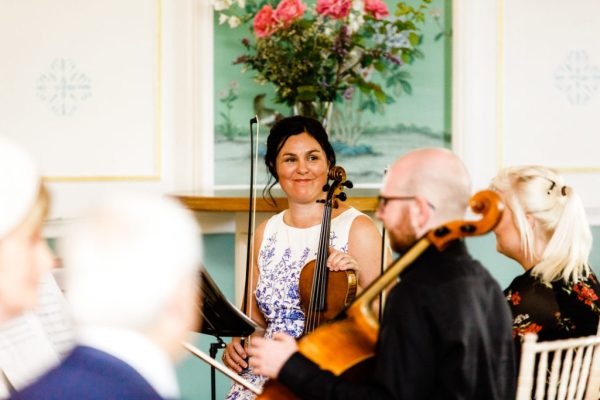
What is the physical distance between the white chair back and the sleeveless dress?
884 mm

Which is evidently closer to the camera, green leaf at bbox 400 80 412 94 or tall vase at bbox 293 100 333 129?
tall vase at bbox 293 100 333 129

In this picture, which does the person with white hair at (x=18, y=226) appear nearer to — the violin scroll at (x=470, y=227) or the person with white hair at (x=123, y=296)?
the person with white hair at (x=123, y=296)

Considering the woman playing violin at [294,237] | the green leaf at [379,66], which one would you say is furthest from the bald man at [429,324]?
the green leaf at [379,66]

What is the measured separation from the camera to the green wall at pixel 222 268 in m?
3.62

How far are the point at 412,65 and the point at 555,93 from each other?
62cm

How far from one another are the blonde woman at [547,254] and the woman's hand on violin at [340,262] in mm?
442

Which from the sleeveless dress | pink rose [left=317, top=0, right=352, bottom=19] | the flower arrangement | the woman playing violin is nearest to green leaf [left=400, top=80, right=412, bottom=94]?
the flower arrangement

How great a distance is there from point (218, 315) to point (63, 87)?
→ 5.08 ft

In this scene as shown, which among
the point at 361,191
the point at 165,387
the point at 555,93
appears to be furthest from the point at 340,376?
the point at 555,93

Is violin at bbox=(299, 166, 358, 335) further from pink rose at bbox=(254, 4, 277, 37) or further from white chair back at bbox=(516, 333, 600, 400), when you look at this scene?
pink rose at bbox=(254, 4, 277, 37)

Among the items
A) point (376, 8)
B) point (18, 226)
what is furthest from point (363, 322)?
point (376, 8)

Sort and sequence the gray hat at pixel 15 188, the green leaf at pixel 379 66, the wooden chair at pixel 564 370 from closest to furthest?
1. the gray hat at pixel 15 188
2. the wooden chair at pixel 564 370
3. the green leaf at pixel 379 66

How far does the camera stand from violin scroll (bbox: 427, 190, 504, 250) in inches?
62.6

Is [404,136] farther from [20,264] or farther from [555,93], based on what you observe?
[20,264]
